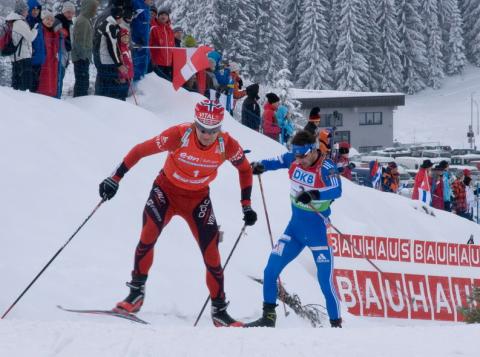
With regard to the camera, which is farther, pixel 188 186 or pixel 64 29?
pixel 64 29

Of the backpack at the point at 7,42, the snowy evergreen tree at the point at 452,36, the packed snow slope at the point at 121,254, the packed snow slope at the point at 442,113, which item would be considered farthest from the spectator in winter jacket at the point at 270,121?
the snowy evergreen tree at the point at 452,36

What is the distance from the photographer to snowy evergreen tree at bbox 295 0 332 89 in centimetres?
5681

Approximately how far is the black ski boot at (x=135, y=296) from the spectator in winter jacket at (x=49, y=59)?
5.73m

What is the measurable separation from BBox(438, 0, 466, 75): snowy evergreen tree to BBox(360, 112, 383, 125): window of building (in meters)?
20.3

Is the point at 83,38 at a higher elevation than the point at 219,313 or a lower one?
higher

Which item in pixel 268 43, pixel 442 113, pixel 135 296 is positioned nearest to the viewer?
pixel 135 296

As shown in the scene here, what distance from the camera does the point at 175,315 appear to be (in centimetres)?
690

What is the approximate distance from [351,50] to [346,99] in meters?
10.7

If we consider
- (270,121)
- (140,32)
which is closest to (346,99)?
→ (270,121)

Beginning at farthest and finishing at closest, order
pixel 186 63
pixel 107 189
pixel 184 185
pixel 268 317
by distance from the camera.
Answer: pixel 186 63, pixel 268 317, pixel 184 185, pixel 107 189

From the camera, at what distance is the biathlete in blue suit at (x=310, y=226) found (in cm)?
670

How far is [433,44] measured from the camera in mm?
66062

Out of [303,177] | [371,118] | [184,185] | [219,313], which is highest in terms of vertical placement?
[184,185]

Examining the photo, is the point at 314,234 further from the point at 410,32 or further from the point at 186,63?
the point at 410,32
